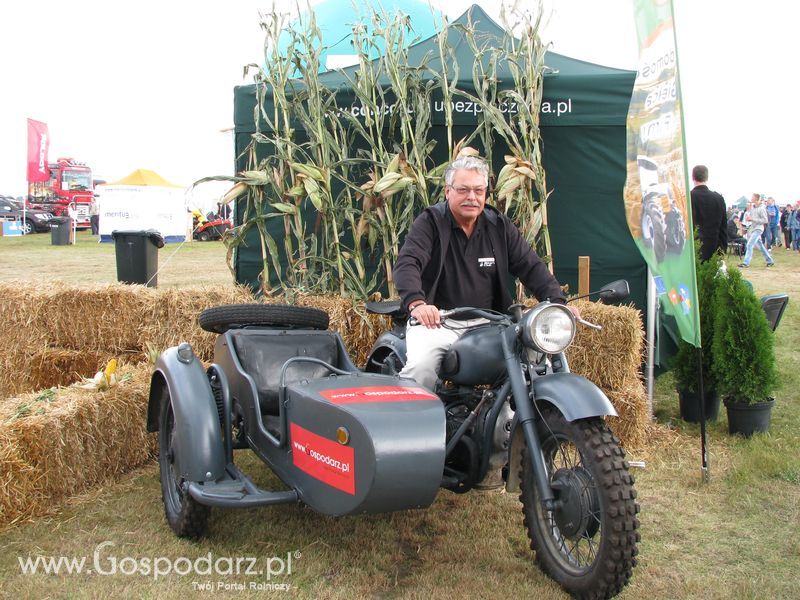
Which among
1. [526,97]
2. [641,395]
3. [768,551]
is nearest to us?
[768,551]

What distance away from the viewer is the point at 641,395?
4.59 metres

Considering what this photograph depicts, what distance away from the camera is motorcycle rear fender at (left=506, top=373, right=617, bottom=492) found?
251 centimetres

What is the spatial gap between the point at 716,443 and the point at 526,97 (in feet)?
8.50

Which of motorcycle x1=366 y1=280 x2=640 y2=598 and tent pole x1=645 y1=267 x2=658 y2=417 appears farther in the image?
tent pole x1=645 y1=267 x2=658 y2=417

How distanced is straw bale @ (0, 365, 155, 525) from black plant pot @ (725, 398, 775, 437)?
356cm

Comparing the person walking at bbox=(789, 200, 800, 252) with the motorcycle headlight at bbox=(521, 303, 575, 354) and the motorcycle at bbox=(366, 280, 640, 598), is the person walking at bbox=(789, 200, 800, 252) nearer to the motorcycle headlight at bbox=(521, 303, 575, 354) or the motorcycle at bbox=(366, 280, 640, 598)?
the motorcycle at bbox=(366, 280, 640, 598)

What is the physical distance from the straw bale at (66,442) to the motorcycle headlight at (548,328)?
235cm

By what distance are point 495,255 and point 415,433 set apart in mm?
1171

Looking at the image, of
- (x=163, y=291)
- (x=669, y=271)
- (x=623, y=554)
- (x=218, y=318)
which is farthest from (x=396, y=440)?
(x=163, y=291)

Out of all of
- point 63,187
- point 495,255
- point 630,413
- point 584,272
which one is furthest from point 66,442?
point 63,187

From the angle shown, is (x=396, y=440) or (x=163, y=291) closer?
(x=396, y=440)

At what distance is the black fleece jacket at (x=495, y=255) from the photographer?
132 inches

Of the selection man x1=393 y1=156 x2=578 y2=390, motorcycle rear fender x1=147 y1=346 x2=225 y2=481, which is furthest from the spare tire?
man x1=393 y1=156 x2=578 y2=390

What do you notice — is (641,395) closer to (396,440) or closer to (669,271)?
(669,271)
